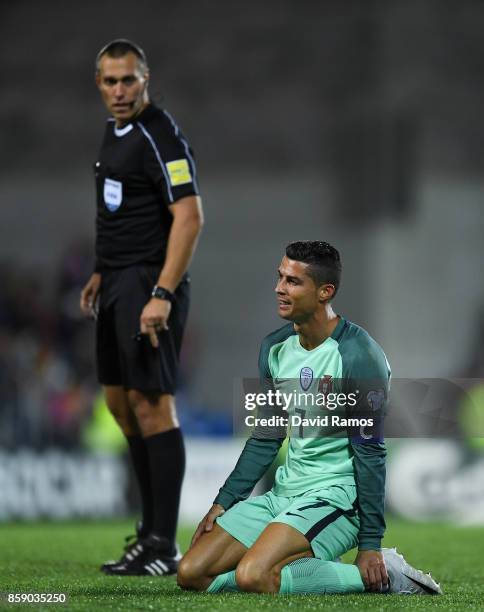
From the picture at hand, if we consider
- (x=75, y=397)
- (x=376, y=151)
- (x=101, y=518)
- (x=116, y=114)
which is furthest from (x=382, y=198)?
(x=116, y=114)

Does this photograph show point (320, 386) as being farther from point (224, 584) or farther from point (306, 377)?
point (224, 584)

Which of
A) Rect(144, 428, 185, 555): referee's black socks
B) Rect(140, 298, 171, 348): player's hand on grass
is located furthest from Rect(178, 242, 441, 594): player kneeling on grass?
Rect(144, 428, 185, 555): referee's black socks

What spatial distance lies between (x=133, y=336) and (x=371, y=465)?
119 centimetres

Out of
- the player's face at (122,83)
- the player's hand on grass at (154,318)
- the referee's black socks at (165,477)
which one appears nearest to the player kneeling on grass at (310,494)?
the player's hand on grass at (154,318)

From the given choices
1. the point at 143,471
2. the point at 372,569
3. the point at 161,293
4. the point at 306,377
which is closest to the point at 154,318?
the point at 161,293

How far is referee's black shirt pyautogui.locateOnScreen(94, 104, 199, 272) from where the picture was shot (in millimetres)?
4527

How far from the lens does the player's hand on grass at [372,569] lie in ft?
11.7

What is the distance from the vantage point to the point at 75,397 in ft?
36.3

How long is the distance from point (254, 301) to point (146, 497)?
376 inches

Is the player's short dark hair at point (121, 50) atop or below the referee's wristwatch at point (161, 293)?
atop

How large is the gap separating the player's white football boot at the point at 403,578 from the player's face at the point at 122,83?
6.40 feet

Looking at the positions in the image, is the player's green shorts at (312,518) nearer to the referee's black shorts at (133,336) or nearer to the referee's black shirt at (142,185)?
the referee's black shorts at (133,336)

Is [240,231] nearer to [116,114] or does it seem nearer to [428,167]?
[428,167]

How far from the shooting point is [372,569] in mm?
3574
